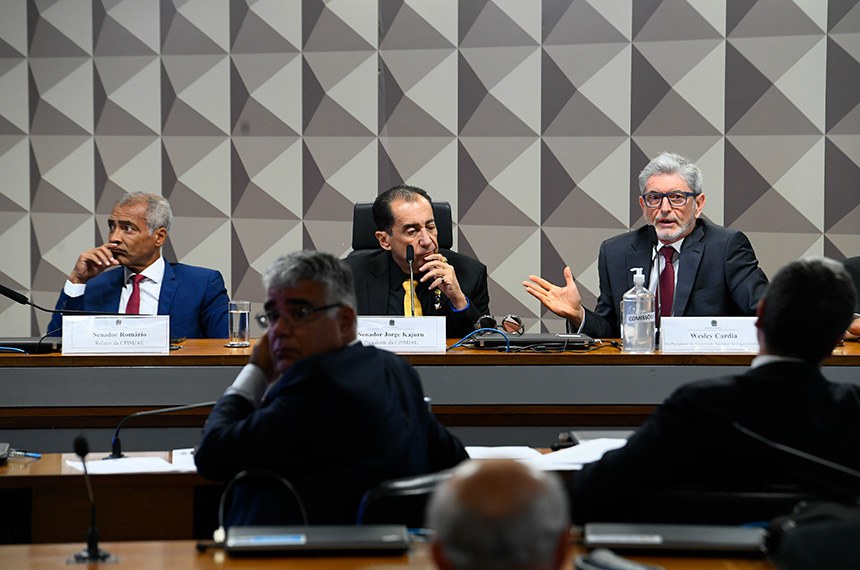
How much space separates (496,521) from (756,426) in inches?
42.5

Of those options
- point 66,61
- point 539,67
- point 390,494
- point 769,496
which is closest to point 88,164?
point 66,61

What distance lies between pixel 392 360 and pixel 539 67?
354cm

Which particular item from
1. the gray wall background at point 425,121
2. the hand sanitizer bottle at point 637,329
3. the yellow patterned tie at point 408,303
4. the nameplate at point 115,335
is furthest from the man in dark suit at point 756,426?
the gray wall background at point 425,121

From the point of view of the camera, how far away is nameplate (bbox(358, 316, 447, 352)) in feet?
11.6

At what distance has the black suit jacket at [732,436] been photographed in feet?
6.05

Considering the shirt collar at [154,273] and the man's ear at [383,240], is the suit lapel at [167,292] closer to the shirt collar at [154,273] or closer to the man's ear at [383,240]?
the shirt collar at [154,273]

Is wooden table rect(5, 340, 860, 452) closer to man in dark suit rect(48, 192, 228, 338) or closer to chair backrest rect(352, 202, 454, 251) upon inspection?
man in dark suit rect(48, 192, 228, 338)

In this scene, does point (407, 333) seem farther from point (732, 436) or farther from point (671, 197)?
point (732, 436)

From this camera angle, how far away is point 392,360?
7.51 ft

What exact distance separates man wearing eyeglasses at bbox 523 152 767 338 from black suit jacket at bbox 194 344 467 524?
6.36 ft

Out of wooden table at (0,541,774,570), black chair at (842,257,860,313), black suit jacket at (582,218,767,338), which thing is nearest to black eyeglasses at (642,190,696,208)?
black suit jacket at (582,218,767,338)

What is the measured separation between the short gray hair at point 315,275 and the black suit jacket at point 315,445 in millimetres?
192

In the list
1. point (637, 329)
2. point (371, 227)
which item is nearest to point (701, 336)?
point (637, 329)

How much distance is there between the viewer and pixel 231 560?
1670mm
